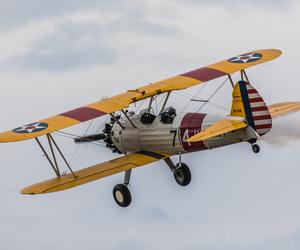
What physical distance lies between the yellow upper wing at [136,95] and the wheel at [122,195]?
7.49 feet

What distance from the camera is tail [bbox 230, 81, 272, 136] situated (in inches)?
1025

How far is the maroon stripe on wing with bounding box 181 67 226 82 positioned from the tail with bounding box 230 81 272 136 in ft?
10.3

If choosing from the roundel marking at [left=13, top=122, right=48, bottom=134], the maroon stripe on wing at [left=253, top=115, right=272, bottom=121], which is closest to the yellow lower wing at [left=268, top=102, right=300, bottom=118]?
the maroon stripe on wing at [left=253, top=115, right=272, bottom=121]

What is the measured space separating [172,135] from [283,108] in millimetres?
3327

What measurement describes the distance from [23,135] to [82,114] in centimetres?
188

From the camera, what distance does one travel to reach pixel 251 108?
85.7ft

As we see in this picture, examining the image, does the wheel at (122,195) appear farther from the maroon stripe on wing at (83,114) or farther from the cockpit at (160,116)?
the maroon stripe on wing at (83,114)

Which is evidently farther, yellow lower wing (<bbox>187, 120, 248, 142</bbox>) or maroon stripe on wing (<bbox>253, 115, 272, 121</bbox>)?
maroon stripe on wing (<bbox>253, 115, 272, 121</bbox>)

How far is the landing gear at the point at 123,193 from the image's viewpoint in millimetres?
28594

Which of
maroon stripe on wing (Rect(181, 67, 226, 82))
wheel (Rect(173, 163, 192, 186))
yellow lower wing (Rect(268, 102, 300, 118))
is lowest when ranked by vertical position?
wheel (Rect(173, 163, 192, 186))

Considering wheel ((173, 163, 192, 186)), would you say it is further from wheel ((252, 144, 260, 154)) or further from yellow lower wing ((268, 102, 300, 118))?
wheel ((252, 144, 260, 154))

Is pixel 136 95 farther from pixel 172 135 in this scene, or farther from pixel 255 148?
pixel 255 148

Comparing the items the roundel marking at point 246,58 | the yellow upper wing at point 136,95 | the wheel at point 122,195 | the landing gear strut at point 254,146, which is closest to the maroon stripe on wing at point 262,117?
the landing gear strut at point 254,146

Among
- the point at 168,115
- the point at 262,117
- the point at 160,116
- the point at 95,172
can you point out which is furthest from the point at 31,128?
the point at 262,117
